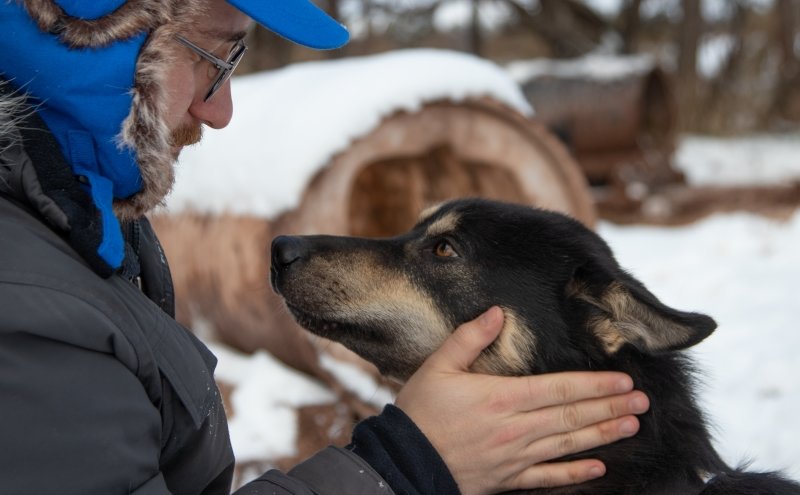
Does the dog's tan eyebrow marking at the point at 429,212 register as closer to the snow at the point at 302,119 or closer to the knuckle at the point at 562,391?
the knuckle at the point at 562,391

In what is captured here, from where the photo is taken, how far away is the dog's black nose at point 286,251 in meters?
2.72

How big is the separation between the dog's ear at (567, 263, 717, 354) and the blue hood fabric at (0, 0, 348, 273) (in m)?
1.28

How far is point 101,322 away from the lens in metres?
1.62

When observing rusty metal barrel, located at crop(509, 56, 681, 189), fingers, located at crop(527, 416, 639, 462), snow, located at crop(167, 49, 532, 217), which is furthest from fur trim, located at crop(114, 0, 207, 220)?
rusty metal barrel, located at crop(509, 56, 681, 189)

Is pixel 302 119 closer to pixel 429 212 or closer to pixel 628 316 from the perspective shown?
pixel 429 212

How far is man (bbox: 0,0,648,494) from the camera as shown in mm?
1544

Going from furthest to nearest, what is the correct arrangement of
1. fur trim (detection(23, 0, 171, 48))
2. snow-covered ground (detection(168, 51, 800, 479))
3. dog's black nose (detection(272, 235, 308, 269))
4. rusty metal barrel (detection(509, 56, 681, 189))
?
rusty metal barrel (detection(509, 56, 681, 189)), snow-covered ground (detection(168, 51, 800, 479)), dog's black nose (detection(272, 235, 308, 269)), fur trim (detection(23, 0, 171, 48))

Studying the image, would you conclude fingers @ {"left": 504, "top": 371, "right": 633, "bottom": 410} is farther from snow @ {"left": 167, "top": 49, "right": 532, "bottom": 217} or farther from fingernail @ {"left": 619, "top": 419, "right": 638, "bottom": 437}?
snow @ {"left": 167, "top": 49, "right": 532, "bottom": 217}

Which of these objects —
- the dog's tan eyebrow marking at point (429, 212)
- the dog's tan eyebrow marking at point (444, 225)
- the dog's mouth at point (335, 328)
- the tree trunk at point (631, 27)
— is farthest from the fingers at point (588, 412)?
the tree trunk at point (631, 27)

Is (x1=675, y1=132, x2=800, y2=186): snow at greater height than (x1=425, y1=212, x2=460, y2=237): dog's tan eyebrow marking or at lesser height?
greater

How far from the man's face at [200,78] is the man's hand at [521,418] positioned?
950 mm

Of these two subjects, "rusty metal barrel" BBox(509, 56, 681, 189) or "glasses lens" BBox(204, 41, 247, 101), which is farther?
"rusty metal barrel" BBox(509, 56, 681, 189)

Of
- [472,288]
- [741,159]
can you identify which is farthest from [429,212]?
[741,159]

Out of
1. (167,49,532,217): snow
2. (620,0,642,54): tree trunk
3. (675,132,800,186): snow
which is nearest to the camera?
(167,49,532,217): snow
